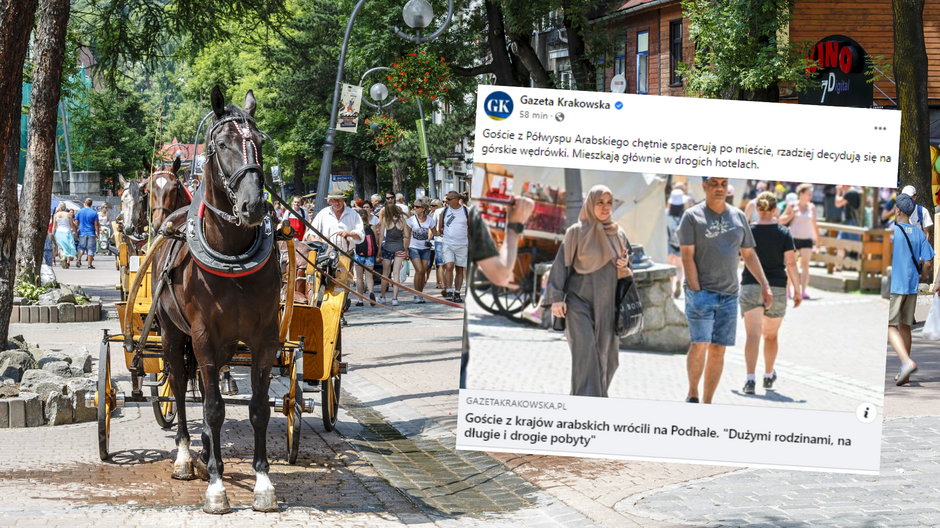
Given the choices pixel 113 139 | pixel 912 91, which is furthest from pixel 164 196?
A: pixel 113 139

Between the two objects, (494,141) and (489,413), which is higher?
(494,141)

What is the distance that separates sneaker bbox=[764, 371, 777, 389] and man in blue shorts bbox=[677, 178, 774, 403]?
20cm

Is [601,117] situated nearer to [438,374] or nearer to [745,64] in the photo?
[438,374]

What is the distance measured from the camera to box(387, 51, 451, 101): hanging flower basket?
22.1 metres

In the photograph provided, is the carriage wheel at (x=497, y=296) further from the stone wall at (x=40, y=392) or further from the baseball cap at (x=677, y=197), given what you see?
the stone wall at (x=40, y=392)

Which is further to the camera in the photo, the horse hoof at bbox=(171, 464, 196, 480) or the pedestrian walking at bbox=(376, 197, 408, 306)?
the pedestrian walking at bbox=(376, 197, 408, 306)

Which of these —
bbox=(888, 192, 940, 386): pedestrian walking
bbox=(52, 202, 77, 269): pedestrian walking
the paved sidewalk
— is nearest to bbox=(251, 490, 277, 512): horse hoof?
the paved sidewalk

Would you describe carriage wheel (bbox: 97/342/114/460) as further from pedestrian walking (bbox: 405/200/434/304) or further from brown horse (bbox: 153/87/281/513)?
pedestrian walking (bbox: 405/200/434/304)

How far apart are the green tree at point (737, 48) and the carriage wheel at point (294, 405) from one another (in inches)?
497

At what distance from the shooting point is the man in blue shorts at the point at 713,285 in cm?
546

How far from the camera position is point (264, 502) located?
7.16 m

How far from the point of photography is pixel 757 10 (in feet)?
67.5

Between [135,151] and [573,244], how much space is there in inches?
2622

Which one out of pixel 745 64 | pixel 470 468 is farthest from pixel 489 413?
pixel 745 64
